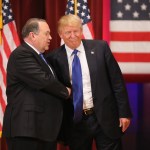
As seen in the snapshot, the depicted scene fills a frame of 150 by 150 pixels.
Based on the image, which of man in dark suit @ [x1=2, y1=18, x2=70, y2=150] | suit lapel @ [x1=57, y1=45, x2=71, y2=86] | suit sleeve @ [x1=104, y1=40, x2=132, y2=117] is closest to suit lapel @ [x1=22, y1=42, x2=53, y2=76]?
man in dark suit @ [x1=2, y1=18, x2=70, y2=150]

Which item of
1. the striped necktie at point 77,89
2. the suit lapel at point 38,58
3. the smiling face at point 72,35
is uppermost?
the smiling face at point 72,35

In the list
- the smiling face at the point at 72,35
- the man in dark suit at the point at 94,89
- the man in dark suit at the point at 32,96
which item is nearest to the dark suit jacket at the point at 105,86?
the man in dark suit at the point at 94,89

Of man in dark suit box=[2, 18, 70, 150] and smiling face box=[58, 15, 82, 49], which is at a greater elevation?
smiling face box=[58, 15, 82, 49]

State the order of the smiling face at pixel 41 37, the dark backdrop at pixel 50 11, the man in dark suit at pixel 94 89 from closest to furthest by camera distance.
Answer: the smiling face at pixel 41 37, the man in dark suit at pixel 94 89, the dark backdrop at pixel 50 11

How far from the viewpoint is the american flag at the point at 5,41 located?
4230 millimetres

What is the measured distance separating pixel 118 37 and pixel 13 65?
159cm

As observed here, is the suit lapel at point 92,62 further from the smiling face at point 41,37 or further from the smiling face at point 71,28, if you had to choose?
the smiling face at point 41,37

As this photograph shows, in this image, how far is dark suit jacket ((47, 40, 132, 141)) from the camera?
3.14 meters

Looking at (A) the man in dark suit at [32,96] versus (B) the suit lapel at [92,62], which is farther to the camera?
(B) the suit lapel at [92,62]

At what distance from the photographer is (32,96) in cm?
295

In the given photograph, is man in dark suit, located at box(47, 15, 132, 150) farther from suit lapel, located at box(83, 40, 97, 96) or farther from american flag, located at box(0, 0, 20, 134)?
american flag, located at box(0, 0, 20, 134)

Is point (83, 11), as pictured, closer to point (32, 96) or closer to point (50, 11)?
point (50, 11)

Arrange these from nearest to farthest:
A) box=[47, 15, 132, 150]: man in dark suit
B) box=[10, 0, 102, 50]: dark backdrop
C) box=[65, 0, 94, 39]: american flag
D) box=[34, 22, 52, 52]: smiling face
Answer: box=[34, 22, 52, 52]: smiling face → box=[47, 15, 132, 150]: man in dark suit → box=[65, 0, 94, 39]: american flag → box=[10, 0, 102, 50]: dark backdrop

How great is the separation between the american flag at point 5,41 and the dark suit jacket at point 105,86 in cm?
118
